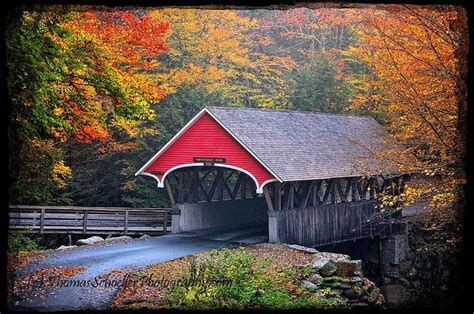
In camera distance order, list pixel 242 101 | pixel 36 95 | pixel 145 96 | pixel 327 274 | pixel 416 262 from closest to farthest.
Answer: pixel 36 95, pixel 327 274, pixel 145 96, pixel 416 262, pixel 242 101

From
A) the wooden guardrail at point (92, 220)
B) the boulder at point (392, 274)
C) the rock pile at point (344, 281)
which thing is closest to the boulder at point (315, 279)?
the rock pile at point (344, 281)

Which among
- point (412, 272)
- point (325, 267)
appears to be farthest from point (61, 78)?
point (412, 272)

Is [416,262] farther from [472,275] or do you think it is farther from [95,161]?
[472,275]

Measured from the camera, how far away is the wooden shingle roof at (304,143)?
16.6 m

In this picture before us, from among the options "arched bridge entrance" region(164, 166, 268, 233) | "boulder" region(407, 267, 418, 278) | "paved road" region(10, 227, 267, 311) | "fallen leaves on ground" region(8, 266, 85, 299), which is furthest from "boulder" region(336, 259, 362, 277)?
"boulder" region(407, 267, 418, 278)

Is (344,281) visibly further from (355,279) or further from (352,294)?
(355,279)

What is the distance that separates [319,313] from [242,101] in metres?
27.8

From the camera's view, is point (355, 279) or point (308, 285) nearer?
point (308, 285)

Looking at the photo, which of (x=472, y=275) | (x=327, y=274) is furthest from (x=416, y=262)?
(x=472, y=275)

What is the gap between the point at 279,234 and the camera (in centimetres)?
1631

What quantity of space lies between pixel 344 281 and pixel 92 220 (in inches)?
418

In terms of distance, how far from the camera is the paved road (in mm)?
8391

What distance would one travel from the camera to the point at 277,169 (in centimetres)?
1596

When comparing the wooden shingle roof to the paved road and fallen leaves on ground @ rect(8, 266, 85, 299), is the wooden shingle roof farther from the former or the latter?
fallen leaves on ground @ rect(8, 266, 85, 299)
